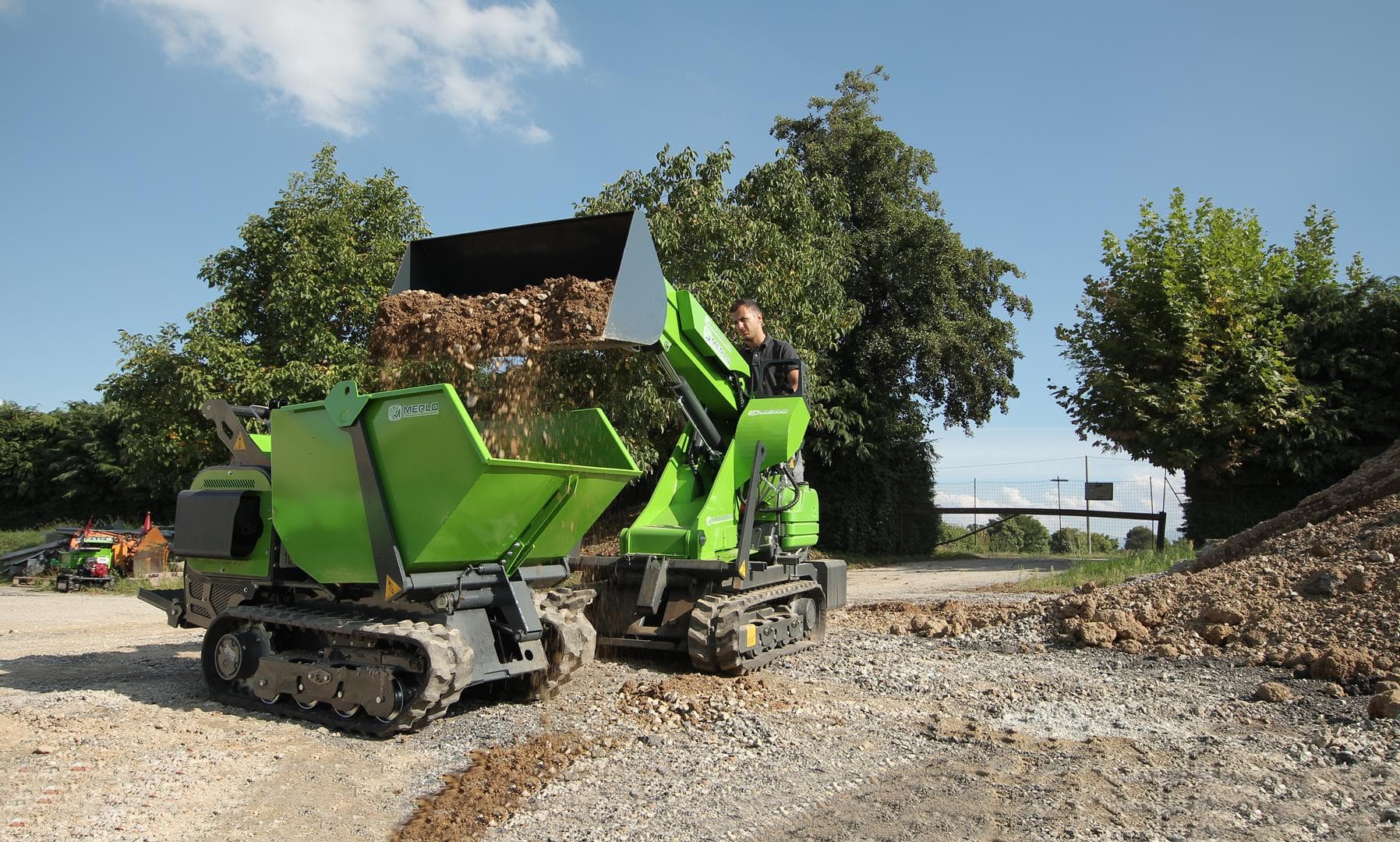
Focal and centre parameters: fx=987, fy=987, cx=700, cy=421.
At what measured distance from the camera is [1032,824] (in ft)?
13.3

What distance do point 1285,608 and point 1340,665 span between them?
4.55 feet

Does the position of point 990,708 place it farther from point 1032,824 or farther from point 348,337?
point 348,337

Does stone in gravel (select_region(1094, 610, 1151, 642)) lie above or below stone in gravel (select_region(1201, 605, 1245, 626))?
below

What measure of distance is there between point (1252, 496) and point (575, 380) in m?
17.0

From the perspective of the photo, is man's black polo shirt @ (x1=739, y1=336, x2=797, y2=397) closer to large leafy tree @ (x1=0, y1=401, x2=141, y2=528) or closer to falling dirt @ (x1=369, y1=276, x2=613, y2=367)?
falling dirt @ (x1=369, y1=276, x2=613, y2=367)

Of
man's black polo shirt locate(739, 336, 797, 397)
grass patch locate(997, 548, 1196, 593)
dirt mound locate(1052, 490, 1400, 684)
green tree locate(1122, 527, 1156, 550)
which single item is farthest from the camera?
green tree locate(1122, 527, 1156, 550)

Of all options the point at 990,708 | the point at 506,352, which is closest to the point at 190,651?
the point at 506,352

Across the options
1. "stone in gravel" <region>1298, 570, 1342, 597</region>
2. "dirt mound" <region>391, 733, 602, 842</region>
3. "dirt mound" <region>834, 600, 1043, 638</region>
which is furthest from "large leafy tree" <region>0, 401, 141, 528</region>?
"stone in gravel" <region>1298, 570, 1342, 597</region>

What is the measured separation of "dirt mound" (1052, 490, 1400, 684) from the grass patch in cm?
376

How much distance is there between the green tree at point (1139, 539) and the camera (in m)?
22.0

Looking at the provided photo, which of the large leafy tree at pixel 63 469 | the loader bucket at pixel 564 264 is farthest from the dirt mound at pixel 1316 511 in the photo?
the large leafy tree at pixel 63 469

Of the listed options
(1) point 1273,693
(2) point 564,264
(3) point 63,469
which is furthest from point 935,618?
(3) point 63,469

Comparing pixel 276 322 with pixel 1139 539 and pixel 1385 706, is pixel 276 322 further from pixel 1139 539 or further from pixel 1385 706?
pixel 1139 539

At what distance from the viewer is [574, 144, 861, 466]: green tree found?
46.8ft
